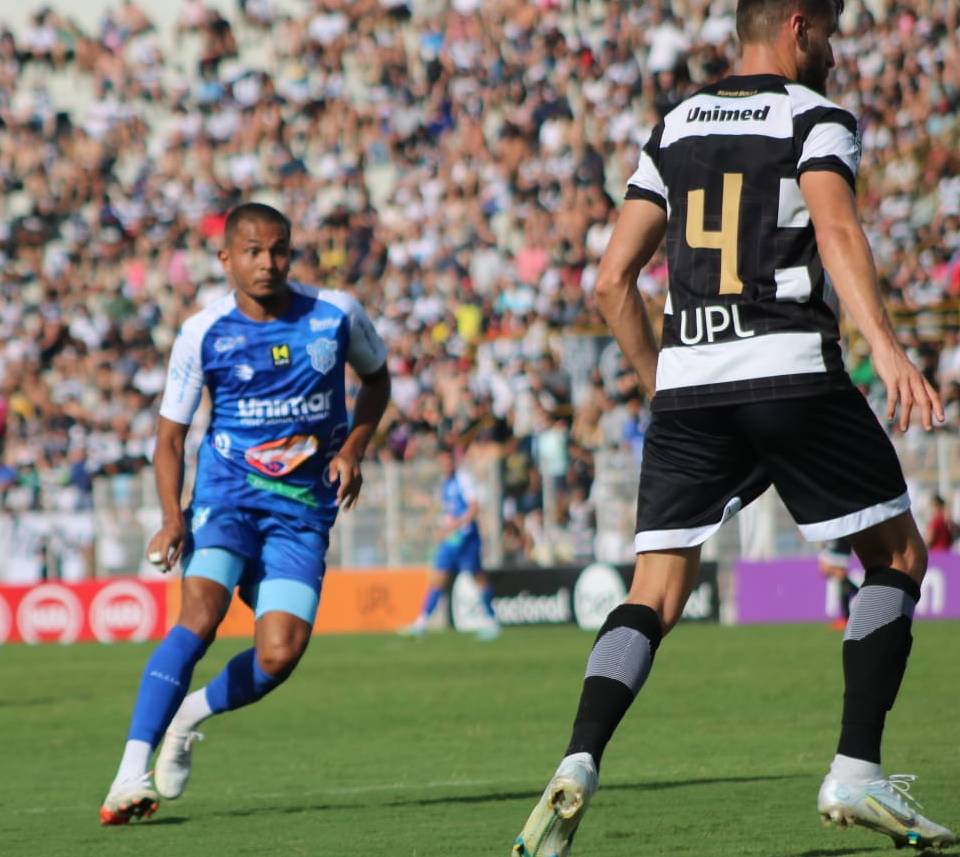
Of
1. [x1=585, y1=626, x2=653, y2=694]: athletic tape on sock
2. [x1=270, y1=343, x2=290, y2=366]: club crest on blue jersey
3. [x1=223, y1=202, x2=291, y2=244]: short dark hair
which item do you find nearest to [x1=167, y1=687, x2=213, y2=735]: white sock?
[x1=270, y1=343, x2=290, y2=366]: club crest on blue jersey

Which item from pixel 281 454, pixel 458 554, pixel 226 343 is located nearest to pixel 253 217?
pixel 226 343

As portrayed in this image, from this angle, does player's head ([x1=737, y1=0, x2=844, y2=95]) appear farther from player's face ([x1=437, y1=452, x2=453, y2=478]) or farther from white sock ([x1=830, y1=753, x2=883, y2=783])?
player's face ([x1=437, y1=452, x2=453, y2=478])

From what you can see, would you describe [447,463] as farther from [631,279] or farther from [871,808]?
[871,808]

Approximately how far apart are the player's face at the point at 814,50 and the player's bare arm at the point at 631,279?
0.57 m

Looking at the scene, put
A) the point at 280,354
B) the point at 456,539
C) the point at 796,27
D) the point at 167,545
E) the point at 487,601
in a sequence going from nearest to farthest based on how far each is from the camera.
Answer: the point at 796,27 → the point at 167,545 → the point at 280,354 → the point at 456,539 → the point at 487,601

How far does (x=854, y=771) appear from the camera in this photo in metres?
5.46

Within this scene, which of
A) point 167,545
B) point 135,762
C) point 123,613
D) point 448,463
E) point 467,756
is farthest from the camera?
point 123,613

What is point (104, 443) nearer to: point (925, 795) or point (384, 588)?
point (384, 588)

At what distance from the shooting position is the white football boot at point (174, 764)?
25.1 feet

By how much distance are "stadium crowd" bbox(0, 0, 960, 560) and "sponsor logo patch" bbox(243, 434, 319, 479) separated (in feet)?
46.7

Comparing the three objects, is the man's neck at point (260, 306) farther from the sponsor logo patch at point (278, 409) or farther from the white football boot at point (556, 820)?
the white football boot at point (556, 820)

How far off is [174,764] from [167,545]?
2.82 feet

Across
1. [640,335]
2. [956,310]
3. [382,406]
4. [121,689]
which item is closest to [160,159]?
[956,310]

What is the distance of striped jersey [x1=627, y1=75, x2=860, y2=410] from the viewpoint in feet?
18.1
